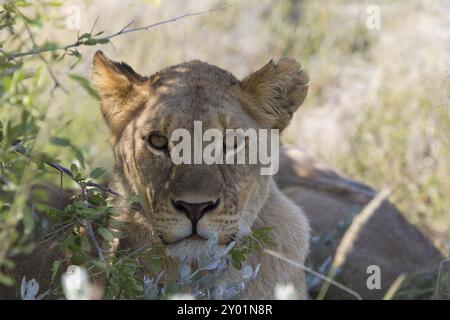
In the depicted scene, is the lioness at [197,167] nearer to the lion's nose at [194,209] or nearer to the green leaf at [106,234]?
the lion's nose at [194,209]

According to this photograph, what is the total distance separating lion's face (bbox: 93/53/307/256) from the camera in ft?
11.4

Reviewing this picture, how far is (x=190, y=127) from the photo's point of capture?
3652 mm

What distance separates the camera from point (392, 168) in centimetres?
784

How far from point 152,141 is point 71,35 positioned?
19.2ft

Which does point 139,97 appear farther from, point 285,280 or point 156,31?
point 156,31

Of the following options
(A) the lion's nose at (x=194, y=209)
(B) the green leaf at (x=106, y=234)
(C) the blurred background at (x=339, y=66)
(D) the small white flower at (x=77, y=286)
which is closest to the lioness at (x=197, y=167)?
(A) the lion's nose at (x=194, y=209)

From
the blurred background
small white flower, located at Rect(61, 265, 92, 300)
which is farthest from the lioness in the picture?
the blurred background

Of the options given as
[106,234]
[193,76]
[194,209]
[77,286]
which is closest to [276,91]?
[193,76]

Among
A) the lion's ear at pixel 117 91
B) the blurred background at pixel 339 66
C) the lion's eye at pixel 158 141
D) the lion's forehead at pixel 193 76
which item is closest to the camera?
the lion's eye at pixel 158 141

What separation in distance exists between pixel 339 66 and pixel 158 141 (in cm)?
679

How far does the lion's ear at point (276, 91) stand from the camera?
4.02 metres

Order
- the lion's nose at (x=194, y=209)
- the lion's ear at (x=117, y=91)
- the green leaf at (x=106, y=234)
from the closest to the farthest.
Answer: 1. the green leaf at (x=106, y=234)
2. the lion's nose at (x=194, y=209)
3. the lion's ear at (x=117, y=91)

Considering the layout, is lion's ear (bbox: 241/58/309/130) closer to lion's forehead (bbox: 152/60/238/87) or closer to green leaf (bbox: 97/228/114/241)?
lion's forehead (bbox: 152/60/238/87)
